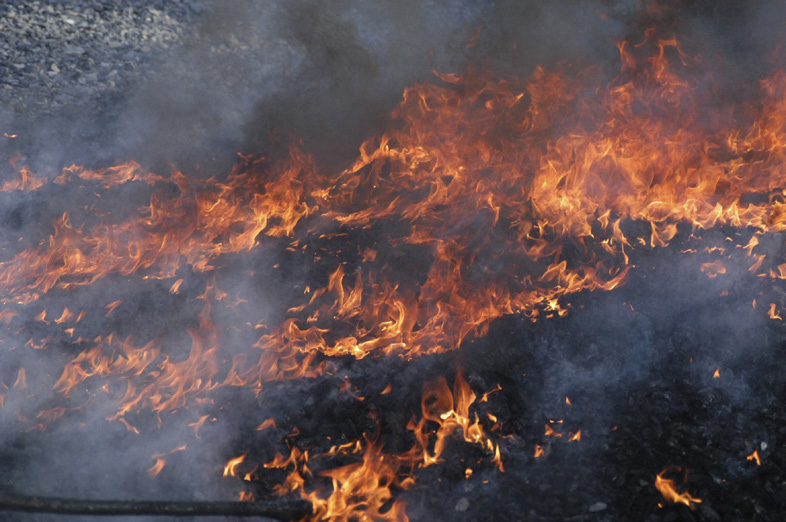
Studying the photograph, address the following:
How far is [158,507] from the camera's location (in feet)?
13.0

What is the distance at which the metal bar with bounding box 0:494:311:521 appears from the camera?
3861 millimetres

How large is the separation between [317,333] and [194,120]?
4457 millimetres

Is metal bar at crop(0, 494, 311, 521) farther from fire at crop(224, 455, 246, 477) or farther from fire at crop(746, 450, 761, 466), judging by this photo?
fire at crop(746, 450, 761, 466)

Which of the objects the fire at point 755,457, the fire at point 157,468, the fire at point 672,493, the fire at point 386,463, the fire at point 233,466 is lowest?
the fire at point 157,468

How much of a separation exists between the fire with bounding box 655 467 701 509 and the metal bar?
289 centimetres

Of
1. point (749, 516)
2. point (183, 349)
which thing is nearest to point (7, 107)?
point (183, 349)

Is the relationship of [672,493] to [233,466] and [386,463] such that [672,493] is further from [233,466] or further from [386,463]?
[233,466]

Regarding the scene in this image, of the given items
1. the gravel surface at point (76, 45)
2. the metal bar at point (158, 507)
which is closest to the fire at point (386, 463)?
the metal bar at point (158, 507)

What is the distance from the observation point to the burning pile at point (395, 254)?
16.5 feet

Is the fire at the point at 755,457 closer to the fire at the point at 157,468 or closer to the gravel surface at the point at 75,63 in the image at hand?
the fire at the point at 157,468

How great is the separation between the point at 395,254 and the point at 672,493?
3668 mm

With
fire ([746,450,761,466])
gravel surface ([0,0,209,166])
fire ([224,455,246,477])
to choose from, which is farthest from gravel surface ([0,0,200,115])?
fire ([746,450,761,466])

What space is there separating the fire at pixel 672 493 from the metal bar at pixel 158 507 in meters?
2.89

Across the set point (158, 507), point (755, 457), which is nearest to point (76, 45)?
point (158, 507)
